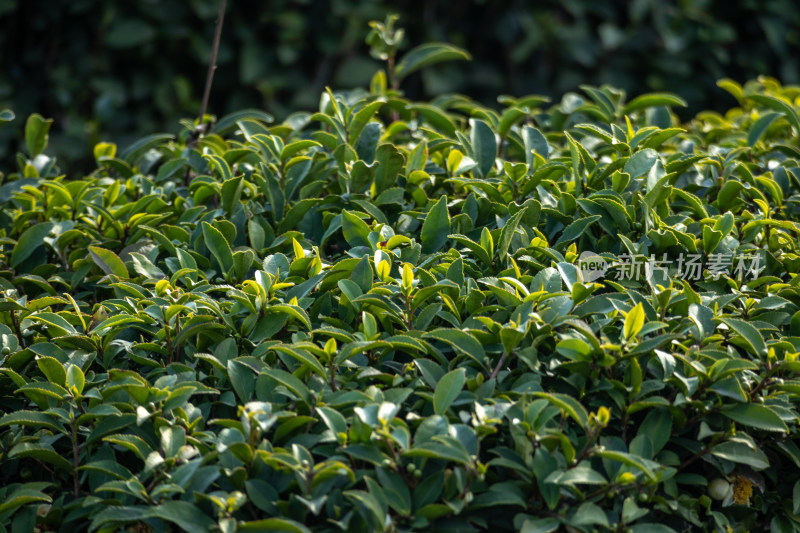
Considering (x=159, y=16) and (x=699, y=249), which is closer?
(x=699, y=249)

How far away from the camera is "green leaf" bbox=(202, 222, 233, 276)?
187 centimetres

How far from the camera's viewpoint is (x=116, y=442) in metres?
1.44

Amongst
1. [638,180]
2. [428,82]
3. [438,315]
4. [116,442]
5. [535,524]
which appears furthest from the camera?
[428,82]

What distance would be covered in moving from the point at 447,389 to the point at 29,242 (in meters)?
1.17

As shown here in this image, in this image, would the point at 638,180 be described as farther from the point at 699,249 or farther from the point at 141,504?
the point at 141,504

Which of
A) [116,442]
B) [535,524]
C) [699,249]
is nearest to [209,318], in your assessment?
[116,442]

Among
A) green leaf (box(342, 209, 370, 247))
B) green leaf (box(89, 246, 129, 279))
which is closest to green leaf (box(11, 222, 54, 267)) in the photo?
green leaf (box(89, 246, 129, 279))

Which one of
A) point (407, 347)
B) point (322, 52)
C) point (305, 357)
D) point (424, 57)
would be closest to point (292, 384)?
point (305, 357)

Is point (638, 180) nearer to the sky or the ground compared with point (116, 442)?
nearer to the sky

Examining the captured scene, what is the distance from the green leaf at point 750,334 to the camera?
1520mm

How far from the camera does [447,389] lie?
146 cm

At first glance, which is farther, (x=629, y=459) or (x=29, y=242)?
(x=29, y=242)

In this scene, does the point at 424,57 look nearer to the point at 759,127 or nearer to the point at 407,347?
the point at 759,127

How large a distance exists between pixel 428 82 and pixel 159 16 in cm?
169
